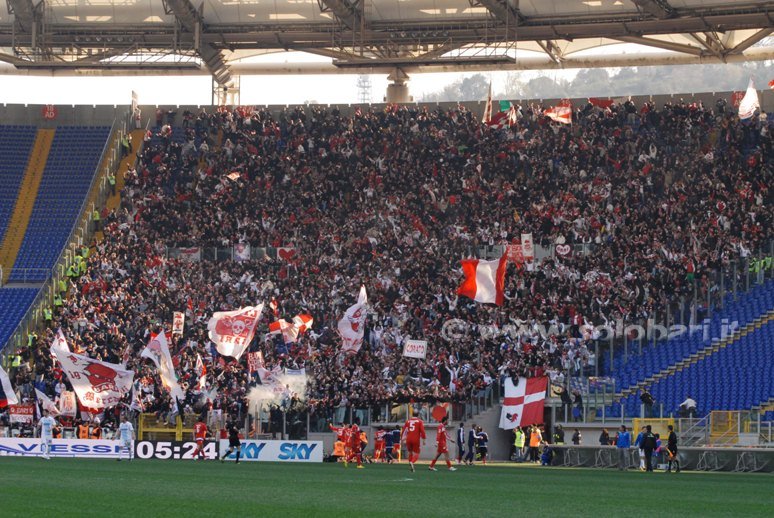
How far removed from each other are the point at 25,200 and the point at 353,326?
72.2 feet

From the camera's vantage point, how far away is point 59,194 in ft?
205

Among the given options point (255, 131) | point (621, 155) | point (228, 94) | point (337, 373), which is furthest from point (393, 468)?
point (228, 94)

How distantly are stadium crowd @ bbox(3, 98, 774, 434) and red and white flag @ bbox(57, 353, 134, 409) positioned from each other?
3.20 m

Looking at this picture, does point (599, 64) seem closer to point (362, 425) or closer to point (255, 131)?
point (255, 131)

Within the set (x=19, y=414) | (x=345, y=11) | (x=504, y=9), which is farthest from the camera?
(x=345, y=11)

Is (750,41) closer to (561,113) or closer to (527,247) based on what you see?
(561,113)

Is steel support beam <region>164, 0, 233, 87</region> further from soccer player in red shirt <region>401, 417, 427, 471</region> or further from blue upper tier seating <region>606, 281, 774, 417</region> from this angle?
soccer player in red shirt <region>401, 417, 427, 471</region>

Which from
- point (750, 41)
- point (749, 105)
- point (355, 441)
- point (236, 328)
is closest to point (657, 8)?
point (749, 105)

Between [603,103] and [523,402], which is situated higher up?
[603,103]

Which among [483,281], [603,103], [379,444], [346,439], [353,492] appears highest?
[603,103]

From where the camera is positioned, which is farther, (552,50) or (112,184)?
(112,184)

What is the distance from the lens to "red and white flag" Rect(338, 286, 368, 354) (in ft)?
156

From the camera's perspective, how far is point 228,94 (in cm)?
6706

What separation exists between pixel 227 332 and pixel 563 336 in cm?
1173
